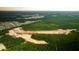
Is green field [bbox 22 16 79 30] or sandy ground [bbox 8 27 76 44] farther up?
green field [bbox 22 16 79 30]

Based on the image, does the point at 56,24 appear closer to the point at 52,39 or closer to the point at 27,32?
the point at 52,39

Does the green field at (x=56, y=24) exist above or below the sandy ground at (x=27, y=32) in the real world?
above

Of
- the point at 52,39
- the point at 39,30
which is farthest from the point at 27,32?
the point at 52,39

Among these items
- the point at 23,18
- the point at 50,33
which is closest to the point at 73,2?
the point at 50,33

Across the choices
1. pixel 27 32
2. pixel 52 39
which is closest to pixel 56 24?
pixel 52 39

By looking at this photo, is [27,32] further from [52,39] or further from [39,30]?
[52,39]

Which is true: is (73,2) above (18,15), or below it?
above

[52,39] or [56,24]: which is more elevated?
[56,24]
